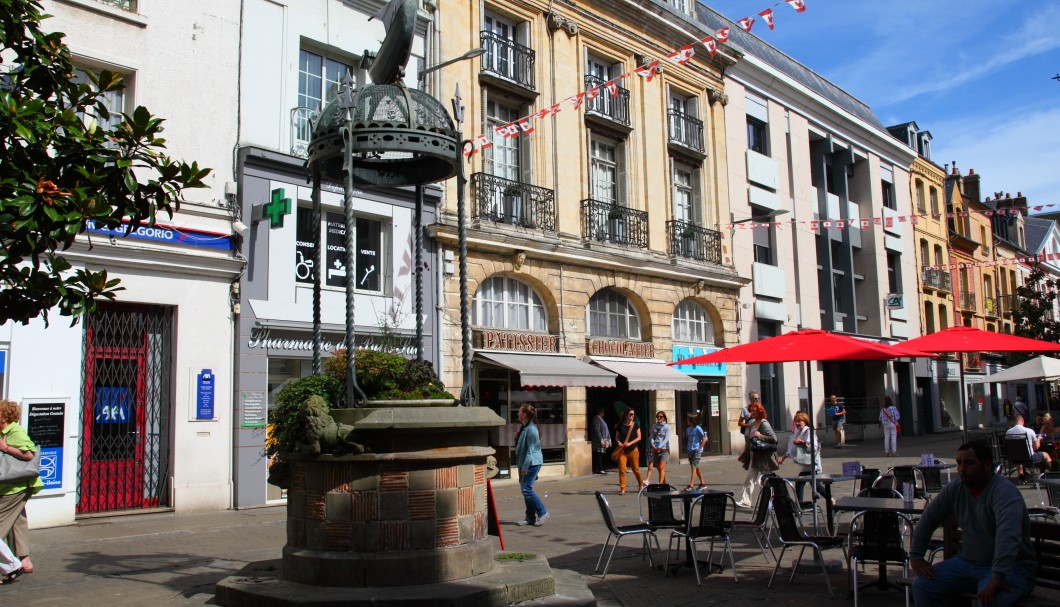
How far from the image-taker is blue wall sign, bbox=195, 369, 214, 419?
14023 mm

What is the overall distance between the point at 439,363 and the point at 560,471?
419 cm

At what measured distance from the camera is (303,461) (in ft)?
22.6

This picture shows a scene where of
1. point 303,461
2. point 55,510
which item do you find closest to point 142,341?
point 55,510

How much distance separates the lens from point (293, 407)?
23.5 feet

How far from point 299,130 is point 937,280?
3131cm

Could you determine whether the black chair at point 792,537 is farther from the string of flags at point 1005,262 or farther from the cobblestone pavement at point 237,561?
the string of flags at point 1005,262

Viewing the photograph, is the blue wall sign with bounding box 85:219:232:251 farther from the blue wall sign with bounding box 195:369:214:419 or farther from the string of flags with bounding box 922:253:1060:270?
the string of flags with bounding box 922:253:1060:270

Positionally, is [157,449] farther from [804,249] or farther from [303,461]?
[804,249]

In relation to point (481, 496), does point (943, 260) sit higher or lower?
higher

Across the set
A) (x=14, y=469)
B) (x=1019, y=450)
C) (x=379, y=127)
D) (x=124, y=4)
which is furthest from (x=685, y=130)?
(x=14, y=469)

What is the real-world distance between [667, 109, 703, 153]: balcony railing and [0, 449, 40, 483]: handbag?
18797 mm

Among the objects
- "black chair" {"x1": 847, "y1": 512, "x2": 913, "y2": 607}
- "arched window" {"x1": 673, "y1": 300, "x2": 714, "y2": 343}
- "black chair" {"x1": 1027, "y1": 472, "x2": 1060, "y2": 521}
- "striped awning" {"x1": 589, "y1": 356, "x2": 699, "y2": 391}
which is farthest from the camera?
"arched window" {"x1": 673, "y1": 300, "x2": 714, "y2": 343}

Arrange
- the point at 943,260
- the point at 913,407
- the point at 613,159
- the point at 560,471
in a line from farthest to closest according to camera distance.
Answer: the point at 943,260
the point at 913,407
the point at 613,159
the point at 560,471

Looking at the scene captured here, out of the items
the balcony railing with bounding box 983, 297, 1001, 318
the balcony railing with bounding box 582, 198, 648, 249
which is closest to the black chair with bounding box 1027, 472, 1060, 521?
the balcony railing with bounding box 582, 198, 648, 249
